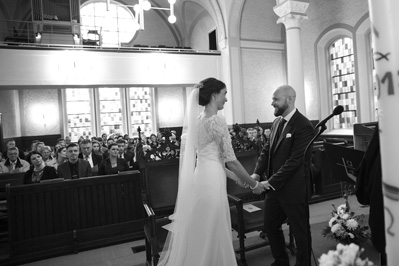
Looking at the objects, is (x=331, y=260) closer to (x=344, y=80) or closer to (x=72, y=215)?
(x=72, y=215)

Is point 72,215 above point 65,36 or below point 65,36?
below

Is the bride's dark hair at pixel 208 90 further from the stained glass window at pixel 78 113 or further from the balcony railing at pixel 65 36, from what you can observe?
the stained glass window at pixel 78 113

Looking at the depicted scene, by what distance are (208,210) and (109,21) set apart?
14192mm

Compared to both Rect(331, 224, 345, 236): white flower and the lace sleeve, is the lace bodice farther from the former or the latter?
Rect(331, 224, 345, 236): white flower

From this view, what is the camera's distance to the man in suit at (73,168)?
4.93 m

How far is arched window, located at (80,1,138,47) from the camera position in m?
14.8

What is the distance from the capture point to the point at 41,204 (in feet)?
13.3

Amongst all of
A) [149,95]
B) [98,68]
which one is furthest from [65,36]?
[149,95]

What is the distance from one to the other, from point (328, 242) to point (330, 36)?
875 cm

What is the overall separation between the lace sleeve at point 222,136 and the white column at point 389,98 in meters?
1.70

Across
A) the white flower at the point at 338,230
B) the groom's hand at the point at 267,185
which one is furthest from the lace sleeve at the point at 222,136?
the white flower at the point at 338,230

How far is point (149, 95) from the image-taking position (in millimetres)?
15680

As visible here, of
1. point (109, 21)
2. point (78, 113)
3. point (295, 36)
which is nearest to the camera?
point (295, 36)

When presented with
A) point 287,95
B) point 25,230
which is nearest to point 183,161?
point 287,95
